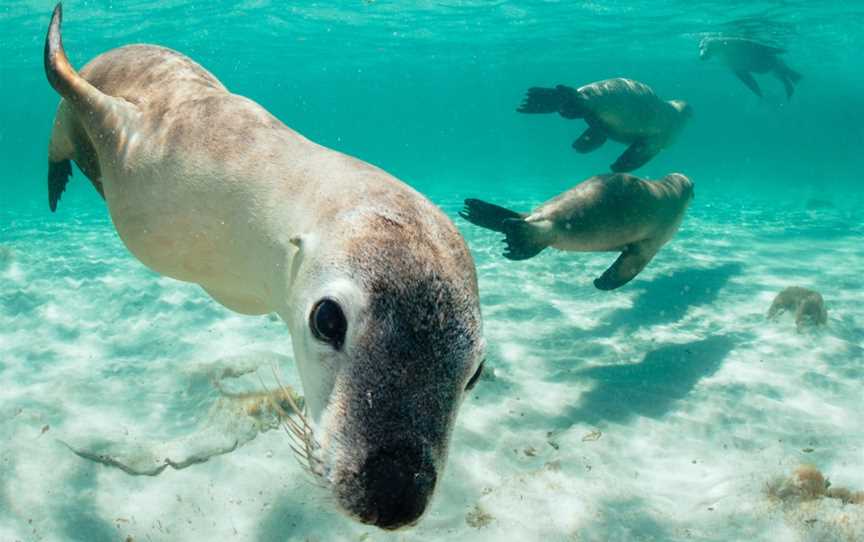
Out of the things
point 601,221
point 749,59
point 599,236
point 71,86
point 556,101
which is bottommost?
point 749,59

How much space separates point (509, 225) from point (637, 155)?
3402mm

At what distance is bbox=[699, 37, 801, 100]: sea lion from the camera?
18453 millimetres

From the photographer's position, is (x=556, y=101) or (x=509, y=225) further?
(x=556, y=101)

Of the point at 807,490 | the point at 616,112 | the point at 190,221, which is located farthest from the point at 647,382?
the point at 190,221

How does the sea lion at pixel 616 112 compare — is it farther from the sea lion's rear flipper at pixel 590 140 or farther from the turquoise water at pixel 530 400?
the turquoise water at pixel 530 400

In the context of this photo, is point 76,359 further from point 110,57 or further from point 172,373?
point 110,57

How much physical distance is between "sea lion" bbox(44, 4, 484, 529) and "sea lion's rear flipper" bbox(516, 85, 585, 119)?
17.0 ft

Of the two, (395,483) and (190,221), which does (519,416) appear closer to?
(190,221)

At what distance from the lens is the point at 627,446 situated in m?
4.91

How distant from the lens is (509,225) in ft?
17.8

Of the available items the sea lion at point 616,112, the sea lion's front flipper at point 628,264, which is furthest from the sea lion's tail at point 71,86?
the sea lion at point 616,112

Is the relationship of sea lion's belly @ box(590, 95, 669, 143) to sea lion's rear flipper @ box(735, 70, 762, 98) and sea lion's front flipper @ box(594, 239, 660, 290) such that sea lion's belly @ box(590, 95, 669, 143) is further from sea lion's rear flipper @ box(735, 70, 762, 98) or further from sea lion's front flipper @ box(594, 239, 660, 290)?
sea lion's rear flipper @ box(735, 70, 762, 98)

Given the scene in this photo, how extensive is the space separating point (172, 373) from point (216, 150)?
4.72 meters

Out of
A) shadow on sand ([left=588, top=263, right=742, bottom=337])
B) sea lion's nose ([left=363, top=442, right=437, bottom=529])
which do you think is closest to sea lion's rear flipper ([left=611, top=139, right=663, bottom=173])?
shadow on sand ([left=588, top=263, right=742, bottom=337])
